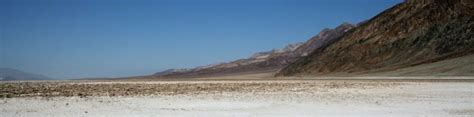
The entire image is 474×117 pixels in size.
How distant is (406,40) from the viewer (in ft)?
258

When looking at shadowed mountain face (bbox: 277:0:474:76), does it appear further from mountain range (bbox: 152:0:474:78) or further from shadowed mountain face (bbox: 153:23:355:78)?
shadowed mountain face (bbox: 153:23:355:78)

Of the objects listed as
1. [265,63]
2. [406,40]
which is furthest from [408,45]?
[265,63]

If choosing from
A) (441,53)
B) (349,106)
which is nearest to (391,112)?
(349,106)

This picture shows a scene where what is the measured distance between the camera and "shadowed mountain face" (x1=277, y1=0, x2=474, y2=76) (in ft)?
234

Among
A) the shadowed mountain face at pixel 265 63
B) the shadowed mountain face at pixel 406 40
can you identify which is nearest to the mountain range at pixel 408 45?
the shadowed mountain face at pixel 406 40

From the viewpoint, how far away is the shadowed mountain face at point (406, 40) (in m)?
71.4

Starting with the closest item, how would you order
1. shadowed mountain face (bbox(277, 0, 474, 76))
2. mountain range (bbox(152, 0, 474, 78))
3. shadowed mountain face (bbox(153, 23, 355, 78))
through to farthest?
1. mountain range (bbox(152, 0, 474, 78))
2. shadowed mountain face (bbox(277, 0, 474, 76))
3. shadowed mountain face (bbox(153, 23, 355, 78))

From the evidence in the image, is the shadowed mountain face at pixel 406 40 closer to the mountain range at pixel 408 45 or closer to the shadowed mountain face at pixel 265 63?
the mountain range at pixel 408 45

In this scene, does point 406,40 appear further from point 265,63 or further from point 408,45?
point 265,63

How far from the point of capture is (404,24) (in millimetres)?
83688

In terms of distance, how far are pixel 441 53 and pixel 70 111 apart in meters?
62.4

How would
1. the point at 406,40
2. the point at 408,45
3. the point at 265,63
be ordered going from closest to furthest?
the point at 408,45, the point at 406,40, the point at 265,63

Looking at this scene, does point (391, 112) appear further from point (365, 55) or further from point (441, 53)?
point (365, 55)

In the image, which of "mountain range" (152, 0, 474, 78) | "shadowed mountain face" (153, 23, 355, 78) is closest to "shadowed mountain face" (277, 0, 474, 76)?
"mountain range" (152, 0, 474, 78)
